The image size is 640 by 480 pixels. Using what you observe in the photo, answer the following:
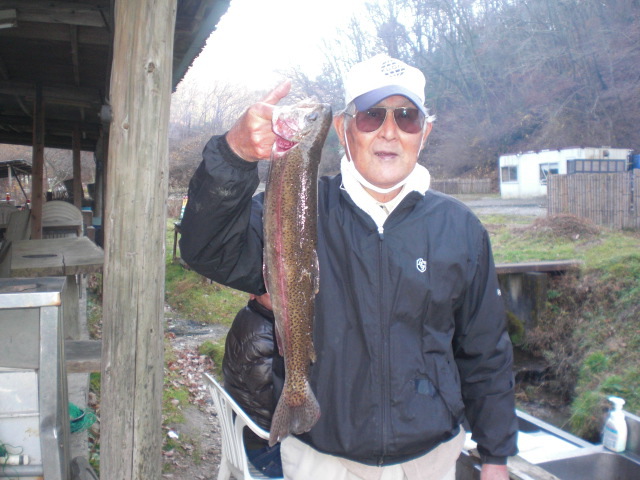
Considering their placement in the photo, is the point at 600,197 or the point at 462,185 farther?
the point at 462,185

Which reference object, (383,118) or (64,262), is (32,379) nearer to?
(383,118)

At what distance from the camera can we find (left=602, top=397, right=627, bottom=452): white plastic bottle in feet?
13.3

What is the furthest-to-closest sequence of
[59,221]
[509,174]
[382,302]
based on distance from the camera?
[509,174] → [59,221] → [382,302]

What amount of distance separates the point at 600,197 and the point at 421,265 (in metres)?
18.3

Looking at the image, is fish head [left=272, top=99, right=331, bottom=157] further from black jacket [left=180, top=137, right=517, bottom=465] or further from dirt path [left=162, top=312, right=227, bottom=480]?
dirt path [left=162, top=312, right=227, bottom=480]

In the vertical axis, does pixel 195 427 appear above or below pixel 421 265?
below

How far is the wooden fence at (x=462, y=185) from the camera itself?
36469 mm

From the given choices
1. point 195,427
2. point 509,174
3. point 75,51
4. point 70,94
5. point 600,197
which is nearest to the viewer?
point 195,427

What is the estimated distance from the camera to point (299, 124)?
74.8 inches

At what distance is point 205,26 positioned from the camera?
529 cm

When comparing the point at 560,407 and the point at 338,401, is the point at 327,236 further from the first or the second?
the point at 560,407

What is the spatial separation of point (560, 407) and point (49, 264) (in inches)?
326

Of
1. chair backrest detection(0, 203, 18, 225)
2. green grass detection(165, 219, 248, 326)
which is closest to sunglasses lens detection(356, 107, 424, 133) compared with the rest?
green grass detection(165, 219, 248, 326)

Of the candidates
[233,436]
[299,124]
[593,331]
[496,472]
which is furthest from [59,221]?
[593,331]
